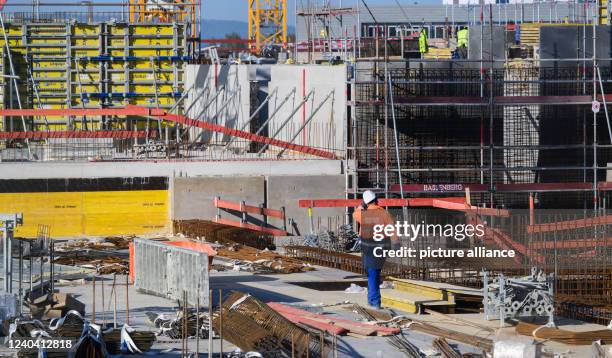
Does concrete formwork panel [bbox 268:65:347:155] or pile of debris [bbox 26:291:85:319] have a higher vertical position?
concrete formwork panel [bbox 268:65:347:155]

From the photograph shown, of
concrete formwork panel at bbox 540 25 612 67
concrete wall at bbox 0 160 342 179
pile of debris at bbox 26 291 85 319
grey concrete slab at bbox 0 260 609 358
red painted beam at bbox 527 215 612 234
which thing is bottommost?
grey concrete slab at bbox 0 260 609 358

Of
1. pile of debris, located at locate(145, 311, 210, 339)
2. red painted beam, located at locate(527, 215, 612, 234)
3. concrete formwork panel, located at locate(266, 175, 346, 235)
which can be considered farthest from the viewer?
concrete formwork panel, located at locate(266, 175, 346, 235)

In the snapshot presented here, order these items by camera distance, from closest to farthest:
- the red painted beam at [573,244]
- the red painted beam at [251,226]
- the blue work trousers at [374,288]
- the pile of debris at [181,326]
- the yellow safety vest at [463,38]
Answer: the pile of debris at [181,326] < the blue work trousers at [374,288] < the red painted beam at [573,244] < the red painted beam at [251,226] < the yellow safety vest at [463,38]

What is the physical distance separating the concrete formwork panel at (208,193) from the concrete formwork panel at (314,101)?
336 centimetres

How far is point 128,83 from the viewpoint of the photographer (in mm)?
36344

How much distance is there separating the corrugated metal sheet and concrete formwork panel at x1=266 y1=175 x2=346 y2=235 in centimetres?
1103

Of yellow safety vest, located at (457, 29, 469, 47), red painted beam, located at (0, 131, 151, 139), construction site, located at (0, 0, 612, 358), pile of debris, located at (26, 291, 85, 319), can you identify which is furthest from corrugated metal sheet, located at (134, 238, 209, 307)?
yellow safety vest, located at (457, 29, 469, 47)

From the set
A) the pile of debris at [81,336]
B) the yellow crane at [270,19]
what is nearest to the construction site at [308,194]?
the pile of debris at [81,336]

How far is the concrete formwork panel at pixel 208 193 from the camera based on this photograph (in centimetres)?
2703

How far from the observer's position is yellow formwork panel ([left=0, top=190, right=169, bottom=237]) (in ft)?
87.9

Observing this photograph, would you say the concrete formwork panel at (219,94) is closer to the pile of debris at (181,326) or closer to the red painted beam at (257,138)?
the red painted beam at (257,138)

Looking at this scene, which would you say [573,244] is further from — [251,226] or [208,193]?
[208,193]

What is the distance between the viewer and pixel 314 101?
30625 millimetres

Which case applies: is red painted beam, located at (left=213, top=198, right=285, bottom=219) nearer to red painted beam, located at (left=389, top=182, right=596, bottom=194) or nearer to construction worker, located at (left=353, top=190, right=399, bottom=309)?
red painted beam, located at (left=389, top=182, right=596, bottom=194)
